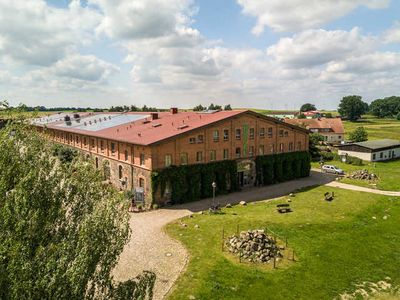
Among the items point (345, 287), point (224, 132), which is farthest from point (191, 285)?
point (224, 132)

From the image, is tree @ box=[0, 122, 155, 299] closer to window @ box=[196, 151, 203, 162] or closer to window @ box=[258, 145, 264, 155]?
window @ box=[196, 151, 203, 162]

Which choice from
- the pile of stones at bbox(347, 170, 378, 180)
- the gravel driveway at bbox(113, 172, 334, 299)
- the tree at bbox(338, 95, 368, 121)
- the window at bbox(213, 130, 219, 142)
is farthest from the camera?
the tree at bbox(338, 95, 368, 121)

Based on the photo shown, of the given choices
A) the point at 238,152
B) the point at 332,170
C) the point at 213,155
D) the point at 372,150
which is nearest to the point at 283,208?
the point at 213,155

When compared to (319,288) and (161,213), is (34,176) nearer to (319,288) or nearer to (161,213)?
(319,288)

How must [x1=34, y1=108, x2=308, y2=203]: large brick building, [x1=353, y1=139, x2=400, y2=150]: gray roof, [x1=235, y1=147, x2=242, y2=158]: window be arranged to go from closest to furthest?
[x1=34, y1=108, x2=308, y2=203]: large brick building < [x1=235, y1=147, x2=242, y2=158]: window < [x1=353, y1=139, x2=400, y2=150]: gray roof

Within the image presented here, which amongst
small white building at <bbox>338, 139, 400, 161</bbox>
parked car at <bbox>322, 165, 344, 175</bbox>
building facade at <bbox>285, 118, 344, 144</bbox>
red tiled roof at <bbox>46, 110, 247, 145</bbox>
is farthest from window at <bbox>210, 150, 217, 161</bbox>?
building facade at <bbox>285, 118, 344, 144</bbox>
